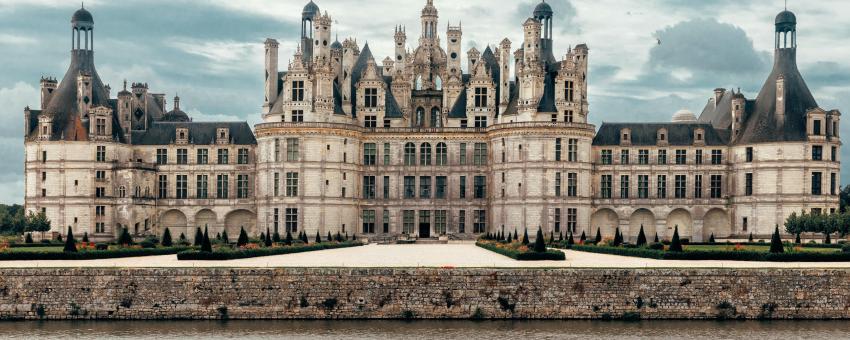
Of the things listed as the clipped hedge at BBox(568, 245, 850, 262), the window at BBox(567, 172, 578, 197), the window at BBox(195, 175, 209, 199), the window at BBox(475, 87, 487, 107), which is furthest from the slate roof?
the clipped hedge at BBox(568, 245, 850, 262)

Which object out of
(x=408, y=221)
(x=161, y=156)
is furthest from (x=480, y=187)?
(x=161, y=156)

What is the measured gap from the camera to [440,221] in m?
102

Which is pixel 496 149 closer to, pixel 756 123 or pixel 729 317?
pixel 756 123

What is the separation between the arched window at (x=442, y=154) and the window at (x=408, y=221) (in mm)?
4647

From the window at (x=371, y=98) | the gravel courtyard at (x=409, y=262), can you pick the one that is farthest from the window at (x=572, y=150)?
the gravel courtyard at (x=409, y=262)

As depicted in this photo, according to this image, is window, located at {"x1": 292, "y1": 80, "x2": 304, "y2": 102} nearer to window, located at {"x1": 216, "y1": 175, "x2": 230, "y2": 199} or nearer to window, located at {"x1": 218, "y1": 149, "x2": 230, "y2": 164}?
window, located at {"x1": 218, "y1": 149, "x2": 230, "y2": 164}

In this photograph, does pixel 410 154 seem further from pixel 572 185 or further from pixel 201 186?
pixel 201 186

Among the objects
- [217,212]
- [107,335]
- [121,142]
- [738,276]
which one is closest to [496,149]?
[217,212]

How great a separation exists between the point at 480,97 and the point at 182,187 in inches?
999

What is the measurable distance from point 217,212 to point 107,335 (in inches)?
2092

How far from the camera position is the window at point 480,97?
334 feet

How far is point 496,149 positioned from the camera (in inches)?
3922

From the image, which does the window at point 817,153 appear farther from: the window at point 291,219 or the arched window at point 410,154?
the window at point 291,219

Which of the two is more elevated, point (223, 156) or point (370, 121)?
point (370, 121)
